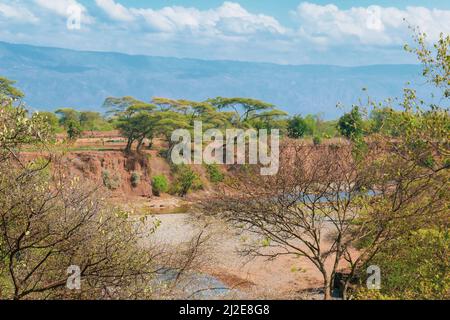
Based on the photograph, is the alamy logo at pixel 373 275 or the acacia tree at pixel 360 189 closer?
the acacia tree at pixel 360 189

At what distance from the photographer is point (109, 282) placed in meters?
11.2

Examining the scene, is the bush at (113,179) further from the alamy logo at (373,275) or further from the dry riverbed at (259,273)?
the alamy logo at (373,275)

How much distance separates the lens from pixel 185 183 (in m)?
65.2

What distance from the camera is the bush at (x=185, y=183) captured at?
214 feet

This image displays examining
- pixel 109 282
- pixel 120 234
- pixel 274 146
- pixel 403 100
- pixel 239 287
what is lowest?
pixel 239 287

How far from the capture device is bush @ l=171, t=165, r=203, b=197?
6525 cm

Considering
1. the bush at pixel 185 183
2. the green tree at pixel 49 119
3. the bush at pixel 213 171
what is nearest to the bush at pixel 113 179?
the bush at pixel 185 183

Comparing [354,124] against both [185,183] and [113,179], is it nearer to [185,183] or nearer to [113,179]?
[113,179]

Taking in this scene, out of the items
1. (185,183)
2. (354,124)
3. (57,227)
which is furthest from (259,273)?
(185,183)

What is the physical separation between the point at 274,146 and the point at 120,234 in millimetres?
13014

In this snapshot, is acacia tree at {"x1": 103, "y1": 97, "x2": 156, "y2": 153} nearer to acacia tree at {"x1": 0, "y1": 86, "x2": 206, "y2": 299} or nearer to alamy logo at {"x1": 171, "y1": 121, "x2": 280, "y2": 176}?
alamy logo at {"x1": 171, "y1": 121, "x2": 280, "y2": 176}

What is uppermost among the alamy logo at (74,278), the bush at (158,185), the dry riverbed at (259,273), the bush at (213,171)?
the alamy logo at (74,278)
